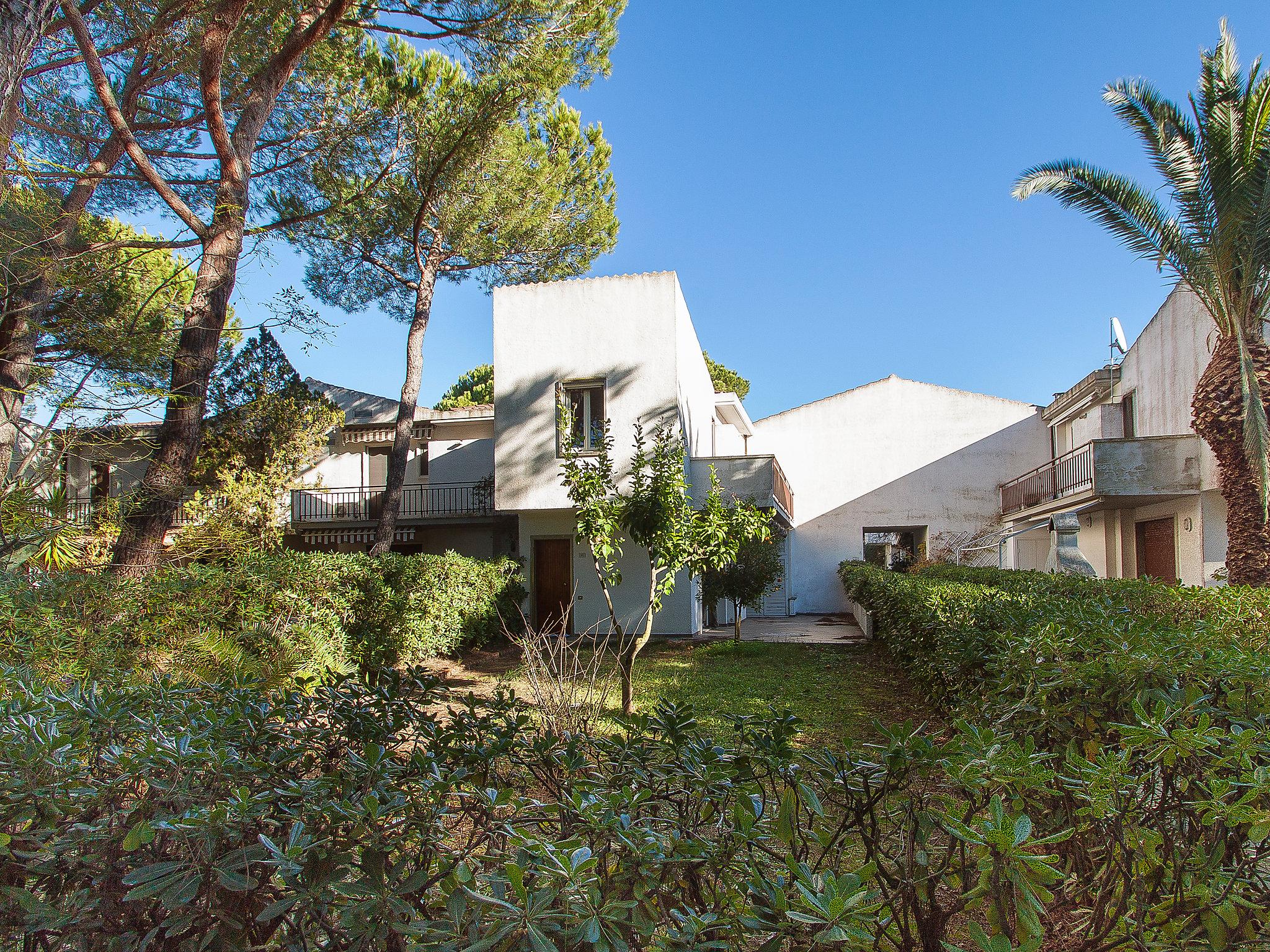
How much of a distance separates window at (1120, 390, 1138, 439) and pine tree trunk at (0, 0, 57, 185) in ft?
68.8

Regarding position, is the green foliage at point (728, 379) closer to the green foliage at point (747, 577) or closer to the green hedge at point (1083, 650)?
the green foliage at point (747, 577)

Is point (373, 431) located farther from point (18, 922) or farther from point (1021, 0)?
point (18, 922)

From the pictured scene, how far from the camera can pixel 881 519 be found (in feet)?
82.4

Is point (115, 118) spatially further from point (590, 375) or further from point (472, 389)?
point (472, 389)

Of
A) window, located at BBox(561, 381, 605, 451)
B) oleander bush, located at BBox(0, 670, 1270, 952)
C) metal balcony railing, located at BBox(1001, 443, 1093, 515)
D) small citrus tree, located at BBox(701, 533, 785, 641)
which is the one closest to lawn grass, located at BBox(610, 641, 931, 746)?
small citrus tree, located at BBox(701, 533, 785, 641)

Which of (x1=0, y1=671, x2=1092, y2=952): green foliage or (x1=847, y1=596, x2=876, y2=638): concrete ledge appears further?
(x1=847, y1=596, x2=876, y2=638): concrete ledge

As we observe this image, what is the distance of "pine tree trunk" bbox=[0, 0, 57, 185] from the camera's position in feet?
12.4

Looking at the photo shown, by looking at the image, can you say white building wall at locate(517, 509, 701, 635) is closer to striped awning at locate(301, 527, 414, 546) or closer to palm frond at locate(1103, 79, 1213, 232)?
striped awning at locate(301, 527, 414, 546)

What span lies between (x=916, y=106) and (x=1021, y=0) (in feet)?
7.74

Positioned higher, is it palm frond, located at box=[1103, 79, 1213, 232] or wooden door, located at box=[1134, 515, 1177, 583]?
palm frond, located at box=[1103, 79, 1213, 232]

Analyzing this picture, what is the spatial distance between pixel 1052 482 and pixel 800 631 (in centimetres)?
829

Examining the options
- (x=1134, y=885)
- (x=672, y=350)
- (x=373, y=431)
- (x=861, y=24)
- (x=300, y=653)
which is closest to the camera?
(x=1134, y=885)

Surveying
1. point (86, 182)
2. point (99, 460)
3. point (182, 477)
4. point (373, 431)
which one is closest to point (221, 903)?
point (99, 460)

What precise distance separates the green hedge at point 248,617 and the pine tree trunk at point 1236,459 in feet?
40.3
